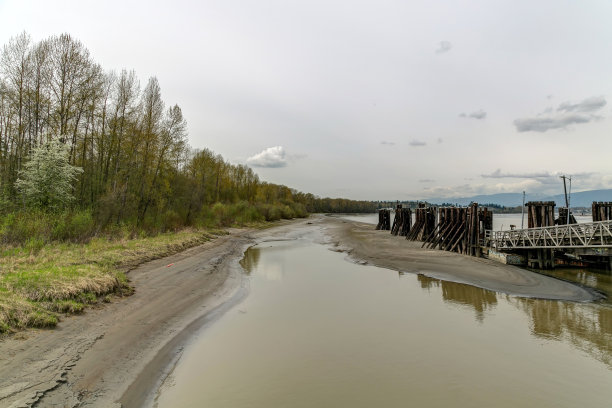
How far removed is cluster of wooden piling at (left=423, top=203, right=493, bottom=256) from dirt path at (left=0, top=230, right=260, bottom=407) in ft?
63.1

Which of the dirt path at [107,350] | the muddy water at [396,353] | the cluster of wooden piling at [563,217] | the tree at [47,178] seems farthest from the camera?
the cluster of wooden piling at [563,217]

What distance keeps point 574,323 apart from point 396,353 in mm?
7164

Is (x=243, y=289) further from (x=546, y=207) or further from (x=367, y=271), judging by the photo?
(x=546, y=207)

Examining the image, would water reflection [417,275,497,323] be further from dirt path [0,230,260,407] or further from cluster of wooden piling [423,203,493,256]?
dirt path [0,230,260,407]

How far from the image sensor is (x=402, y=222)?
44750 millimetres

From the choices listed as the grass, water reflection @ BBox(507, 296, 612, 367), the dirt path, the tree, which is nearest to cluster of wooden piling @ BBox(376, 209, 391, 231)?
water reflection @ BBox(507, 296, 612, 367)

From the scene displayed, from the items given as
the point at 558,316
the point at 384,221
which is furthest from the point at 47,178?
the point at 384,221

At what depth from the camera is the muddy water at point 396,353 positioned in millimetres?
5957

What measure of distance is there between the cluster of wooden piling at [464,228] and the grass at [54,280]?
21955mm

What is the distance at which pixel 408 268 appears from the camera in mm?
19875

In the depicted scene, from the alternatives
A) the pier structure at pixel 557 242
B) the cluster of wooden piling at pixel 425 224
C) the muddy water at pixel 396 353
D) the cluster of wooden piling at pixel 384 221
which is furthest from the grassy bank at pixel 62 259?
the cluster of wooden piling at pixel 384 221

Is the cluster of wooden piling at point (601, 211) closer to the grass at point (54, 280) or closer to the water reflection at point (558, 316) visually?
the water reflection at point (558, 316)

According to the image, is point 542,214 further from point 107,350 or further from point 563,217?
point 107,350

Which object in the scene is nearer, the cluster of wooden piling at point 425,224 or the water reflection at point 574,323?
the water reflection at point 574,323
